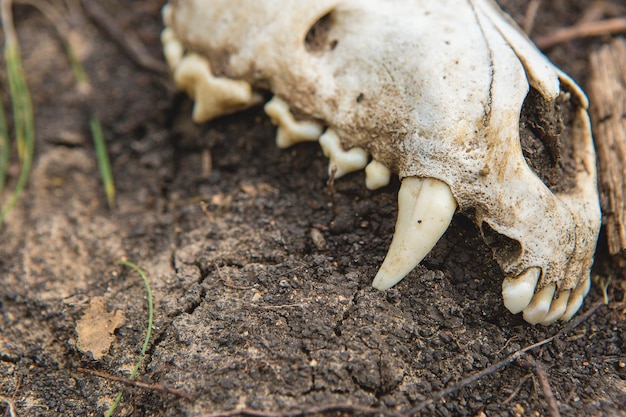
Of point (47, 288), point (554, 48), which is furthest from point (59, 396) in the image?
point (554, 48)

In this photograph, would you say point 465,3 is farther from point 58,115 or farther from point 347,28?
point 58,115

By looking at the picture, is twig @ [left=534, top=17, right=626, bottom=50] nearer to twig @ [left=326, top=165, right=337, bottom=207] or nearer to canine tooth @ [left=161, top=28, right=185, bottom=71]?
twig @ [left=326, top=165, right=337, bottom=207]

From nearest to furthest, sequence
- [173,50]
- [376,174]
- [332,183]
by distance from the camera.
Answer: [376,174] → [332,183] → [173,50]

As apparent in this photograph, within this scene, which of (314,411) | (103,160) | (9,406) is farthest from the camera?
(103,160)

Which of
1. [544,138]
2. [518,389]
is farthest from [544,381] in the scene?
[544,138]

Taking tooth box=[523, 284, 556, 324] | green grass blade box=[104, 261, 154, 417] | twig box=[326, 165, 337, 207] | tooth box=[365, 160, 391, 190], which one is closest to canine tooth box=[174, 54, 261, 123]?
twig box=[326, 165, 337, 207]

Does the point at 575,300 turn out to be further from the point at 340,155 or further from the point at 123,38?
the point at 123,38
